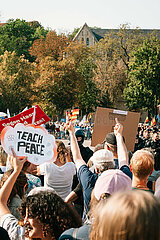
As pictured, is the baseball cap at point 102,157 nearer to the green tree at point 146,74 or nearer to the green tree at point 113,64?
the green tree at point 146,74

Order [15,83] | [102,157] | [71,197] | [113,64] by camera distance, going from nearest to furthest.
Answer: [102,157] → [71,197] → [15,83] → [113,64]

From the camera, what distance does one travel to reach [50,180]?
A: 4090 millimetres

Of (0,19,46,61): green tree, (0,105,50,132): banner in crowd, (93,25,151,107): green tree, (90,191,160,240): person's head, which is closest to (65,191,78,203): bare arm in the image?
(0,105,50,132): banner in crowd

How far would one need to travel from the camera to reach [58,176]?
411cm

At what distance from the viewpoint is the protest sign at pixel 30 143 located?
3295 millimetres

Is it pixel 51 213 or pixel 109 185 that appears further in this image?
pixel 109 185

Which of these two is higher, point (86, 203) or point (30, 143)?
point (30, 143)

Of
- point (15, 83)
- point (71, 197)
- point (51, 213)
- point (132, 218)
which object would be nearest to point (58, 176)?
point (71, 197)

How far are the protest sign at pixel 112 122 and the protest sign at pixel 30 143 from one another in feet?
10.2

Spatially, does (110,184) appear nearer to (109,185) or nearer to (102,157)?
(109,185)

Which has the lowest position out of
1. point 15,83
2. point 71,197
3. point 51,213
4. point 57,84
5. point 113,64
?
point 71,197

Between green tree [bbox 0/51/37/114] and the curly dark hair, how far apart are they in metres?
40.8

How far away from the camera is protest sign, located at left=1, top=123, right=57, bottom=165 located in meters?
3.29

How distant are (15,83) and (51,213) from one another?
4352 centimetres
